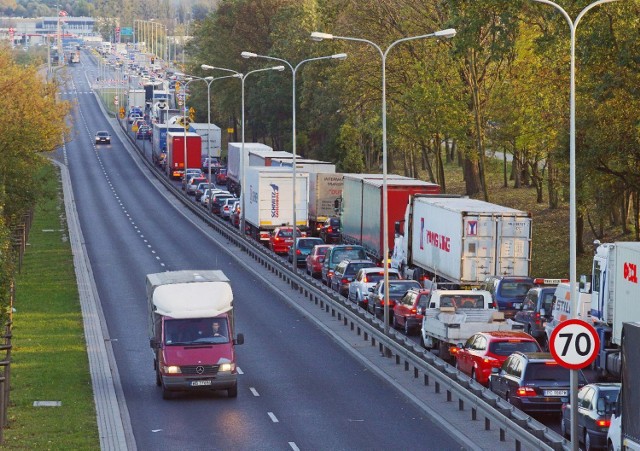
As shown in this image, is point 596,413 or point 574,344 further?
point 596,413

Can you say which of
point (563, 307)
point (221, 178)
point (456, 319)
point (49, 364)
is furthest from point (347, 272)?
point (221, 178)

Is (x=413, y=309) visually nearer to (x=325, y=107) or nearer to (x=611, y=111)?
(x=611, y=111)

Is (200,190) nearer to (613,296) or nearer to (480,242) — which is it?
(480,242)

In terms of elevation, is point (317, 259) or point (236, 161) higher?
point (236, 161)

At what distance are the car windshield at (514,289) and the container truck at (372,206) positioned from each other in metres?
12.6

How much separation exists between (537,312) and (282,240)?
29151mm

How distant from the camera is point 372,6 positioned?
3179 inches

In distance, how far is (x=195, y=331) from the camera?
33656mm

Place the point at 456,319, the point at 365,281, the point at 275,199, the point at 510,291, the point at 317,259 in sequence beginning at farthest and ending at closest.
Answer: the point at 275,199 → the point at 317,259 → the point at 365,281 → the point at 510,291 → the point at 456,319

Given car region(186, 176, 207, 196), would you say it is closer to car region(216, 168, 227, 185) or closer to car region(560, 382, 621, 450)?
car region(216, 168, 227, 185)

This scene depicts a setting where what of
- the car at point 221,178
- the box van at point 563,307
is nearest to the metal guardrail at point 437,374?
the box van at point 563,307

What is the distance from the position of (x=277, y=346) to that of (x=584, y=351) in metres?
19.5

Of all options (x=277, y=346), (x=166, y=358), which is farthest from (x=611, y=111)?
(x=166, y=358)

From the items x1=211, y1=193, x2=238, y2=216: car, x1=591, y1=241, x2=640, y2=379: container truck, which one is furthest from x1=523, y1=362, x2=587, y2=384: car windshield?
x1=211, y1=193, x2=238, y2=216: car
